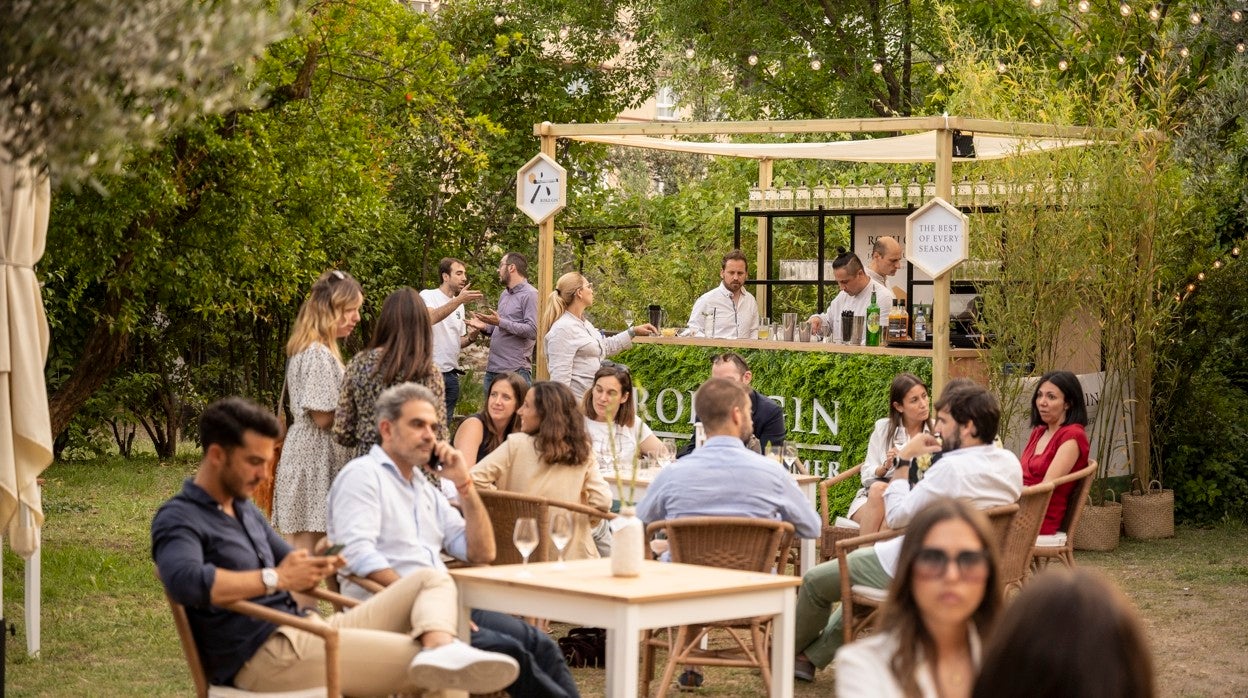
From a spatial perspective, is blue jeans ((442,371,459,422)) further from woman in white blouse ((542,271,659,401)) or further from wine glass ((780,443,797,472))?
wine glass ((780,443,797,472))

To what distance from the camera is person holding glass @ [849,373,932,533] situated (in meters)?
7.09

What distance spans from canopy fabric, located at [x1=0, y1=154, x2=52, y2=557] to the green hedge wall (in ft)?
16.2

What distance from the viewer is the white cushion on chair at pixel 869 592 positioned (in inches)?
235

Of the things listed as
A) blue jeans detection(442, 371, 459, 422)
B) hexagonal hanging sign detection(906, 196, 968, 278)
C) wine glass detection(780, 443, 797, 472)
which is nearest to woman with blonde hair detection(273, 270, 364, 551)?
wine glass detection(780, 443, 797, 472)

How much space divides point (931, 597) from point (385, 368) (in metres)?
3.58

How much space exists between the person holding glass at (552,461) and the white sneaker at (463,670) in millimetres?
2141

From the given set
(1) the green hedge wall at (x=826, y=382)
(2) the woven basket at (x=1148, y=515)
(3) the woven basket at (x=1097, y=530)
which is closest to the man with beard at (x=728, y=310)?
(1) the green hedge wall at (x=826, y=382)

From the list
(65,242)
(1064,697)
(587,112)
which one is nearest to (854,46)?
(587,112)

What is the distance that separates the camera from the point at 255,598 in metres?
4.44

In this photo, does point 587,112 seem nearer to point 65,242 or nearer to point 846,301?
point 846,301

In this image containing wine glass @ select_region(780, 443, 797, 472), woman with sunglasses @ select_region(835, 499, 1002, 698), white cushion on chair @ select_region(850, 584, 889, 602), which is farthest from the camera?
wine glass @ select_region(780, 443, 797, 472)

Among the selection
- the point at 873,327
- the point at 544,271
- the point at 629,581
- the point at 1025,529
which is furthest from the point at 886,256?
the point at 629,581

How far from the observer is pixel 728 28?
17250 mm

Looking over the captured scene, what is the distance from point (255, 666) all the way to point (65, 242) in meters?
5.32
